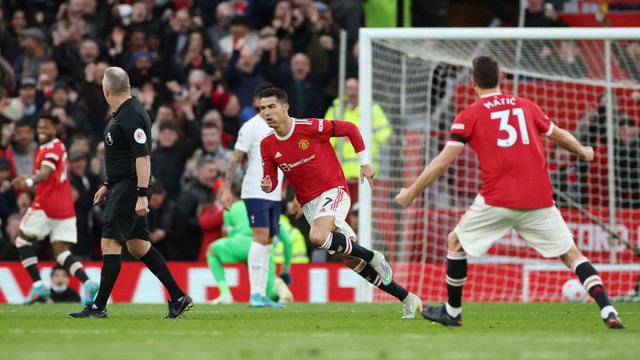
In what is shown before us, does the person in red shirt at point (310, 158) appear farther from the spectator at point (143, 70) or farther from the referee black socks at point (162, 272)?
the spectator at point (143, 70)

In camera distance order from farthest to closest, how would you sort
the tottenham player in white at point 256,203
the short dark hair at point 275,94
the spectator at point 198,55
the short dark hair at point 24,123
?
the spectator at point 198,55 < the short dark hair at point 24,123 < the tottenham player in white at point 256,203 < the short dark hair at point 275,94

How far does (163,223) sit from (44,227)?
275 cm

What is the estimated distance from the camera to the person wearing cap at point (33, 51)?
20500mm

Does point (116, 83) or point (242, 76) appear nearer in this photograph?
point (116, 83)

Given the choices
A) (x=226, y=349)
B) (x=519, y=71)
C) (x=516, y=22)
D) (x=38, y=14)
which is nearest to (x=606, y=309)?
(x=226, y=349)

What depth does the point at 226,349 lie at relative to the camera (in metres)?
7.93

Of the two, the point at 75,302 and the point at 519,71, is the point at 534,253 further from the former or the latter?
the point at 75,302

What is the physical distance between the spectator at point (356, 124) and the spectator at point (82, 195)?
372cm

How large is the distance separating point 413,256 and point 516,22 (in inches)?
226

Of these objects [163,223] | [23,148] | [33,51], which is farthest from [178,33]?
[163,223]

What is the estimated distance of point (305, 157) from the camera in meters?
11.6

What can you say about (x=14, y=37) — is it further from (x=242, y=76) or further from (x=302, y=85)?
(x=302, y=85)

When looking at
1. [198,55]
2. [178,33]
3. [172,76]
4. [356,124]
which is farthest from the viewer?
[178,33]

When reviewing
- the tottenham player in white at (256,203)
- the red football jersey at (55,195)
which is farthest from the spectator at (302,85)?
the tottenham player in white at (256,203)
